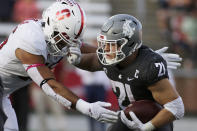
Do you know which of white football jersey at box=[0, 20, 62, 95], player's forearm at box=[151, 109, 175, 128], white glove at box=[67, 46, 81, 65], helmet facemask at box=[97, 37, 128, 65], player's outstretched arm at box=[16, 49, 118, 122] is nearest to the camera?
player's forearm at box=[151, 109, 175, 128]

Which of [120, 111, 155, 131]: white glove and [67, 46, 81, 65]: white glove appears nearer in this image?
[120, 111, 155, 131]: white glove

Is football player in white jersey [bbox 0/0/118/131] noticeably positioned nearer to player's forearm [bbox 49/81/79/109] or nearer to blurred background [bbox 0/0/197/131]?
player's forearm [bbox 49/81/79/109]

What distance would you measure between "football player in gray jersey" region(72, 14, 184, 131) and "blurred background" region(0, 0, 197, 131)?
4.23 meters

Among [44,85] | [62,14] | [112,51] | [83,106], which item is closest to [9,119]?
[44,85]

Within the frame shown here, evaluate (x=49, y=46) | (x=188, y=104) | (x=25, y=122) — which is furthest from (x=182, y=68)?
(x=49, y=46)

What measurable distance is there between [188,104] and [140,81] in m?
5.97

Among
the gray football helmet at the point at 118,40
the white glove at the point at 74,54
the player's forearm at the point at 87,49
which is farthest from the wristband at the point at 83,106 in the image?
the player's forearm at the point at 87,49

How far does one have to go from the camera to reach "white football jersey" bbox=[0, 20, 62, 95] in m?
4.78

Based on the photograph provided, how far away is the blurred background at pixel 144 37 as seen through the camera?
9.49 metres

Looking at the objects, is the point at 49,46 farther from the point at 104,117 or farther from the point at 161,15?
the point at 161,15

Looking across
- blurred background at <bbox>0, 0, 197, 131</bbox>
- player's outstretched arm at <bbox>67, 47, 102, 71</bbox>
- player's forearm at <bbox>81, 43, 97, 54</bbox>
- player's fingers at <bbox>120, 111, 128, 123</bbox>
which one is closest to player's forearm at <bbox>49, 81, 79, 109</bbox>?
player's fingers at <bbox>120, 111, 128, 123</bbox>

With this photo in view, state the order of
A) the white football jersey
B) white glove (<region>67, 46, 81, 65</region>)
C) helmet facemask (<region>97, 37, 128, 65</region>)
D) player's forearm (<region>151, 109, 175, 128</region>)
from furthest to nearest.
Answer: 1. white glove (<region>67, 46, 81, 65</region>)
2. the white football jersey
3. helmet facemask (<region>97, 37, 128, 65</region>)
4. player's forearm (<region>151, 109, 175, 128</region>)

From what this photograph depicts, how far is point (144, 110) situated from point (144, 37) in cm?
689

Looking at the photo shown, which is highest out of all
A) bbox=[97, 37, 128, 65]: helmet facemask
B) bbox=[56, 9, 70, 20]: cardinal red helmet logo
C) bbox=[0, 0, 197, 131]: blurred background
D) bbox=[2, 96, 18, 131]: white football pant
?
bbox=[56, 9, 70, 20]: cardinal red helmet logo
